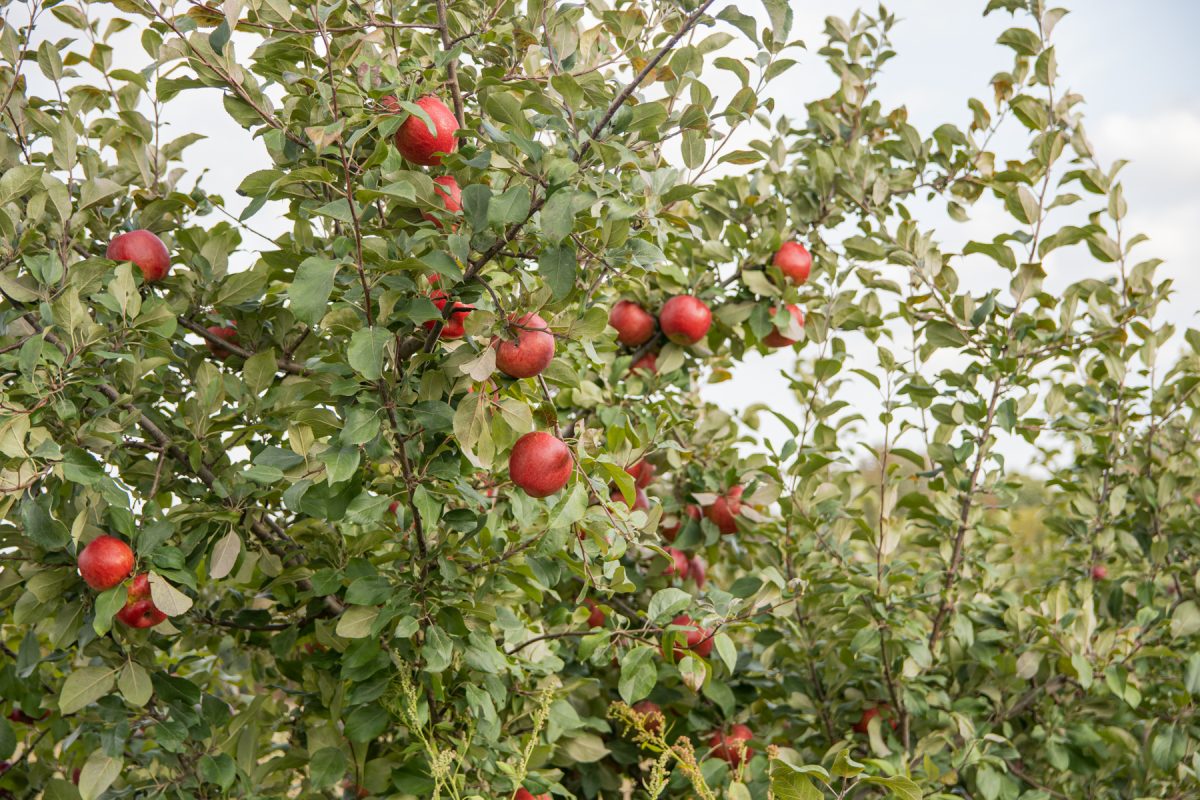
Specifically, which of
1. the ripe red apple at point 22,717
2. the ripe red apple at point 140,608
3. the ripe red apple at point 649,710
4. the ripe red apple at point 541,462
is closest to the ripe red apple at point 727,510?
the ripe red apple at point 649,710

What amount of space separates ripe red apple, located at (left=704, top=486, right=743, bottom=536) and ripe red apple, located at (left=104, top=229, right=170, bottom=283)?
1.43m

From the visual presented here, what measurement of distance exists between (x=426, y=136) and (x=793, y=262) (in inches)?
47.8

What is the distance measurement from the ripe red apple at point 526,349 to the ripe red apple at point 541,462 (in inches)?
4.9

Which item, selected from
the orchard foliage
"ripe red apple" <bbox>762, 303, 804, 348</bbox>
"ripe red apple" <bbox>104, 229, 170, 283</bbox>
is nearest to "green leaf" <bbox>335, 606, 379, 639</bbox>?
the orchard foliage

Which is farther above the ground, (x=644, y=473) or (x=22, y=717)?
(x=644, y=473)

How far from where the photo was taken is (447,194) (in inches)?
67.7

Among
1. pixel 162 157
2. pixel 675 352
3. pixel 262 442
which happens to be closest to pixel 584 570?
pixel 262 442

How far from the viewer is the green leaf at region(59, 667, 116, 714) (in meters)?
2.02

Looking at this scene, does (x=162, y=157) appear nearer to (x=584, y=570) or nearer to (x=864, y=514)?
(x=584, y=570)

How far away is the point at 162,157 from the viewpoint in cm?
235

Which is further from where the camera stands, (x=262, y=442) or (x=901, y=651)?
(x=901, y=651)

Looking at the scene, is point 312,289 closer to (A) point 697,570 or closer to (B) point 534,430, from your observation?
(B) point 534,430

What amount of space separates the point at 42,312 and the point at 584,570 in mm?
1068

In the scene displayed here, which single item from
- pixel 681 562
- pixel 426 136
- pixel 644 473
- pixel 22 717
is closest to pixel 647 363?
pixel 644 473
